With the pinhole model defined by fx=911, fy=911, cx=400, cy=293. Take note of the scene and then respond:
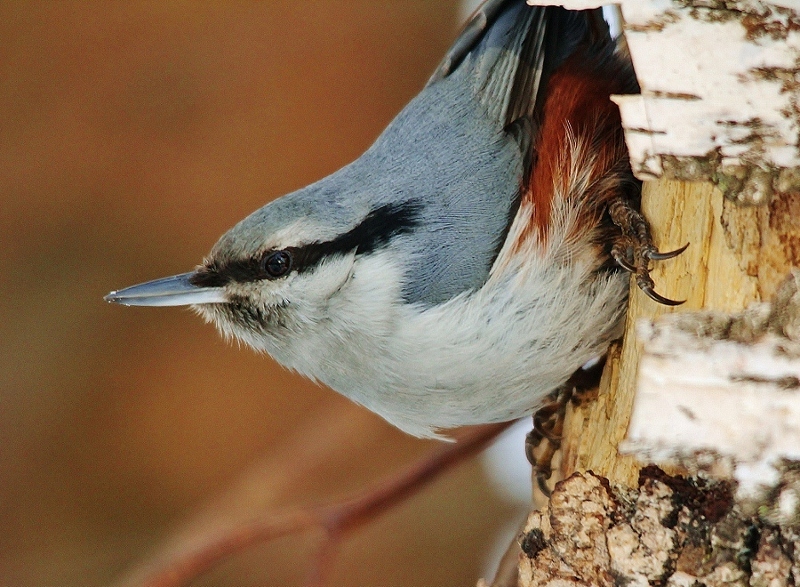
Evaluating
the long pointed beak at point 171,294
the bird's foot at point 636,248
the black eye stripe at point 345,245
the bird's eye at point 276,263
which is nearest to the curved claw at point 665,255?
the bird's foot at point 636,248

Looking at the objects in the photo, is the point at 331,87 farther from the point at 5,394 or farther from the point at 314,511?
the point at 314,511

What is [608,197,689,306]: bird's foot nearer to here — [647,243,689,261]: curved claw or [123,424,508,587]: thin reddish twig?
[647,243,689,261]: curved claw

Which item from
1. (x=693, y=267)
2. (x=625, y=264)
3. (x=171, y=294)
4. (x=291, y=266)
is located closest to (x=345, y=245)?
(x=291, y=266)

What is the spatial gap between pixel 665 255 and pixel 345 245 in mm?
648

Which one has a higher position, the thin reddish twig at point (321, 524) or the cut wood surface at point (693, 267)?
the cut wood surface at point (693, 267)

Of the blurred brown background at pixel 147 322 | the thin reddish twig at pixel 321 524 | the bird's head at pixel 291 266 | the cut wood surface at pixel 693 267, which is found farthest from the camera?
the blurred brown background at pixel 147 322

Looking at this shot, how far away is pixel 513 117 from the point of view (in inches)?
75.7

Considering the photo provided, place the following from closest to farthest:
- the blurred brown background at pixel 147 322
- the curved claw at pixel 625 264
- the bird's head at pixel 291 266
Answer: the curved claw at pixel 625 264, the bird's head at pixel 291 266, the blurred brown background at pixel 147 322

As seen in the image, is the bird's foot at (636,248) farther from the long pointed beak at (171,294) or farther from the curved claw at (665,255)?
the long pointed beak at (171,294)

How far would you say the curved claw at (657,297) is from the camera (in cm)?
146

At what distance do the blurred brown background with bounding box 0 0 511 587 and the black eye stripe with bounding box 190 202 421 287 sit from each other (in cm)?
139

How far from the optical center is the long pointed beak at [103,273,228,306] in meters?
1.93

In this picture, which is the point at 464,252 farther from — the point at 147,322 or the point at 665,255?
the point at 147,322

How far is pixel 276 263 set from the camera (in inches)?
74.1
